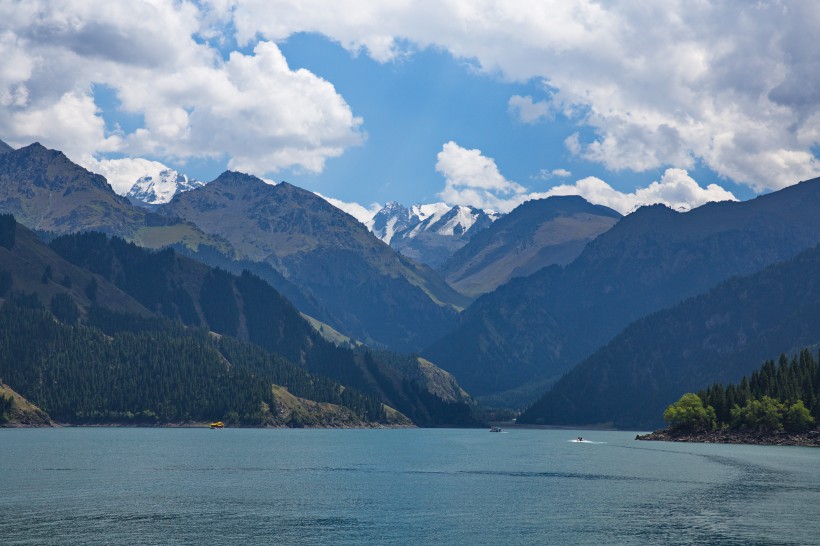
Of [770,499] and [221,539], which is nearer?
[221,539]

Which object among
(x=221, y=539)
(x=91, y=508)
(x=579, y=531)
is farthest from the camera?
(x=91, y=508)

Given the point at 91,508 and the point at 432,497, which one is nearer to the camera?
the point at 91,508

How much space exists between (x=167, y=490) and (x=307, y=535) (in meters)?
55.0

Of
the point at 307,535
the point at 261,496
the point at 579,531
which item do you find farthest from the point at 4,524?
the point at 579,531

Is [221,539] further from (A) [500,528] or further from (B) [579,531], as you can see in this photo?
(B) [579,531]

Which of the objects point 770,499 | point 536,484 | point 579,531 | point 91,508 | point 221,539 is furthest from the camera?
point 536,484

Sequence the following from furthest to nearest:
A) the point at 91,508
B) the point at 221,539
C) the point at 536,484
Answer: the point at 536,484, the point at 91,508, the point at 221,539

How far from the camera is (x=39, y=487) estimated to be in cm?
16638

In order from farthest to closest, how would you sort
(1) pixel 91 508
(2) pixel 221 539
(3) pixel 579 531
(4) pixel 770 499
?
(4) pixel 770 499, (1) pixel 91 508, (3) pixel 579 531, (2) pixel 221 539

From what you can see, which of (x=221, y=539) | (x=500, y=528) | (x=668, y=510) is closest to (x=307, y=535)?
(x=221, y=539)

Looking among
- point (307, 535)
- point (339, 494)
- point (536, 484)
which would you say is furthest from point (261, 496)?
point (536, 484)

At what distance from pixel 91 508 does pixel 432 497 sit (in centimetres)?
5453

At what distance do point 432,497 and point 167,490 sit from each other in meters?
45.4

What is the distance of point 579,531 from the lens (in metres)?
127
